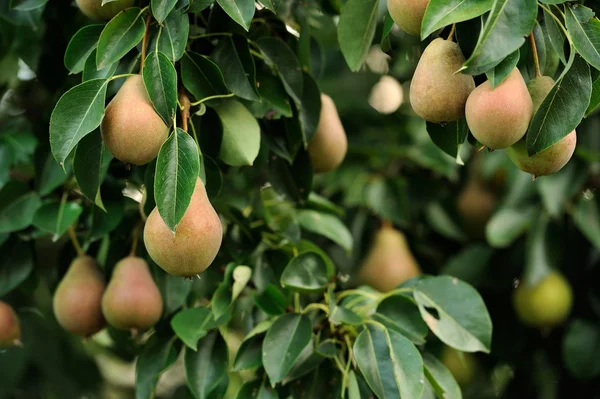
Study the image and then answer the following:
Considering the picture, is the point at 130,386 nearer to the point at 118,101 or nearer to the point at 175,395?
the point at 175,395

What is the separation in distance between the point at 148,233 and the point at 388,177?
1.06 metres

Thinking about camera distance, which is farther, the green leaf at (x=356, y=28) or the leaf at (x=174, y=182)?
the green leaf at (x=356, y=28)

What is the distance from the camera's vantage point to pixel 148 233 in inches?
32.0

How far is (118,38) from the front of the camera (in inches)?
34.4

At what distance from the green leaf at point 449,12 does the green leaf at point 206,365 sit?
A: 490 mm

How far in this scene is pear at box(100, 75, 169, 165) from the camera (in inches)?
32.1

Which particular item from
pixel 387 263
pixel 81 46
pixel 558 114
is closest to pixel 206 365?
pixel 81 46

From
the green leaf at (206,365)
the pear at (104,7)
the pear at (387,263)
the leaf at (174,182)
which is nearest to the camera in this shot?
the leaf at (174,182)

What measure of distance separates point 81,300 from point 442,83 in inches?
21.7

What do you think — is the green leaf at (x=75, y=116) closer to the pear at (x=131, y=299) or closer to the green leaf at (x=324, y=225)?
the pear at (x=131, y=299)

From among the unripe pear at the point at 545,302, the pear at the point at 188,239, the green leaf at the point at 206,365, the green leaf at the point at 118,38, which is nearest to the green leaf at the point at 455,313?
the green leaf at the point at 206,365

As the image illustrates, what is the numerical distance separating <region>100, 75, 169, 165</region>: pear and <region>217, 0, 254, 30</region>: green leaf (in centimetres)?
10

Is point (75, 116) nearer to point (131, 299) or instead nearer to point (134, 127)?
point (134, 127)

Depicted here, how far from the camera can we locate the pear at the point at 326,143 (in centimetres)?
115
